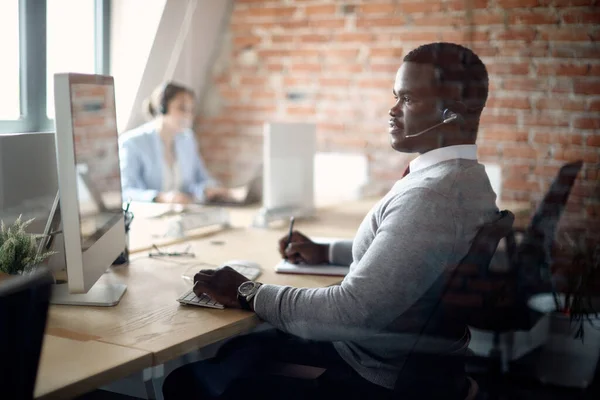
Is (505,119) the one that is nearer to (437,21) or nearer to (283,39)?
(437,21)

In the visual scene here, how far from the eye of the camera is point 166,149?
12.7 feet

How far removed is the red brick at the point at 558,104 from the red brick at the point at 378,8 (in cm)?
90

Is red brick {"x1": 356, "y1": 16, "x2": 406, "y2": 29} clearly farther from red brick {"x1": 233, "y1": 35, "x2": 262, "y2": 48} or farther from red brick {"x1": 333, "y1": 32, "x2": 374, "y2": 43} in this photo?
red brick {"x1": 233, "y1": 35, "x2": 262, "y2": 48}

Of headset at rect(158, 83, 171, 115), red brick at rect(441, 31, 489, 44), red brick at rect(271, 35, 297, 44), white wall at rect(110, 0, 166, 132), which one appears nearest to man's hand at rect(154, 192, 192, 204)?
white wall at rect(110, 0, 166, 132)

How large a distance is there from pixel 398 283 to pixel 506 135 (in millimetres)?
1538

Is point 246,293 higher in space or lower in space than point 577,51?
lower

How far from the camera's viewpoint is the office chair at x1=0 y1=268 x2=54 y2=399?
0.94 metres

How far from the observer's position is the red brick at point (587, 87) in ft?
7.74

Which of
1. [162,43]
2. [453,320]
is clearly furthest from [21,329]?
[162,43]

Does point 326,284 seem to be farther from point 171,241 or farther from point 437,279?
point 171,241

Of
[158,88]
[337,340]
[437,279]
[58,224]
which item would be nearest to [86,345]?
[58,224]

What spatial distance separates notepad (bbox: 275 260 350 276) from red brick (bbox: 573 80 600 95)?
109 cm

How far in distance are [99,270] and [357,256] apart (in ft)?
1.87

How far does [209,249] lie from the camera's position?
2.29 metres
